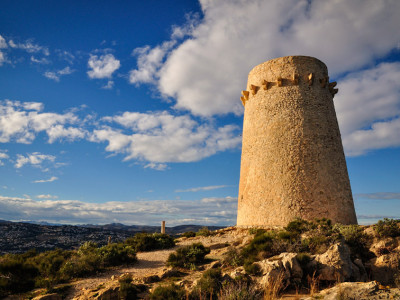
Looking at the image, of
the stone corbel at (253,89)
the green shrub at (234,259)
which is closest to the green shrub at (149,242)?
the green shrub at (234,259)

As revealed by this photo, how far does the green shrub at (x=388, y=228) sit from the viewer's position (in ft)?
36.1

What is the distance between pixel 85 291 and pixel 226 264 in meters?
A: 5.02

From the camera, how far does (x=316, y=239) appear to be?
401 inches

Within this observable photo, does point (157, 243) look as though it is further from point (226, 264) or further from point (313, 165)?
point (313, 165)

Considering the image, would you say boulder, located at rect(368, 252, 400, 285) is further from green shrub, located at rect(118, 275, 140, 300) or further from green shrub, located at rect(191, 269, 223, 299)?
green shrub, located at rect(118, 275, 140, 300)

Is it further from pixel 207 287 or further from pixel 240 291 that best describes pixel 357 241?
pixel 207 287

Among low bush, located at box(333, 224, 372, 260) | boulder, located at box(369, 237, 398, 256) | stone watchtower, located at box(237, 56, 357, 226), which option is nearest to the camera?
boulder, located at box(369, 237, 398, 256)

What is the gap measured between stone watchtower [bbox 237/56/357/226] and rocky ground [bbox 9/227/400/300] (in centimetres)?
321

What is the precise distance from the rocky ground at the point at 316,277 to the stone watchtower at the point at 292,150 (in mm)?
3207

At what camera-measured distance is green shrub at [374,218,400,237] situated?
433 inches

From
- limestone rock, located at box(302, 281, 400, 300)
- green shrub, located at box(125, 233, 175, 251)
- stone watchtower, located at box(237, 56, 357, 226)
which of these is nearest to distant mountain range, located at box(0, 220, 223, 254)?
green shrub, located at box(125, 233, 175, 251)

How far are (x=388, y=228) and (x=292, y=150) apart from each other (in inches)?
227

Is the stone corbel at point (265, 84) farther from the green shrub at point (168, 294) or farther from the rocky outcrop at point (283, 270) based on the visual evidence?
the green shrub at point (168, 294)

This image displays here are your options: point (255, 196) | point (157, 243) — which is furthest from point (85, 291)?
point (255, 196)
